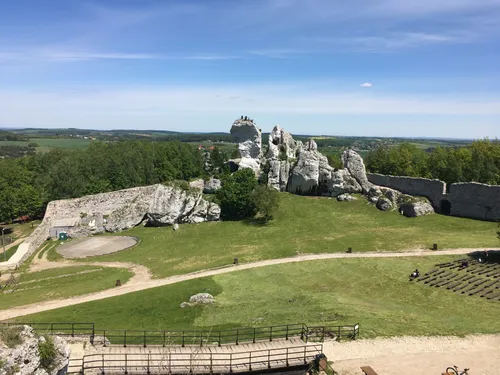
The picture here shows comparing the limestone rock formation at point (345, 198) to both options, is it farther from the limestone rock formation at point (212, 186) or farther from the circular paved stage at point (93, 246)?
the circular paved stage at point (93, 246)

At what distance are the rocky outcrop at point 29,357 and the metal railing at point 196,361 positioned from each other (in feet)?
8.45

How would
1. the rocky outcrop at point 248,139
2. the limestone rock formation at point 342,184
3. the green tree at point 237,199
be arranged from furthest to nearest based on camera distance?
the rocky outcrop at point 248,139 → the limestone rock formation at point 342,184 → the green tree at point 237,199

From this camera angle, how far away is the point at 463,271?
33.1 m

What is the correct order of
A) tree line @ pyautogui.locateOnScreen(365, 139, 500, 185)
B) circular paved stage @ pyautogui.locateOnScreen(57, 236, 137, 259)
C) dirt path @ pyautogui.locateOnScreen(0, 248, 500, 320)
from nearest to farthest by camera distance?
dirt path @ pyautogui.locateOnScreen(0, 248, 500, 320) < circular paved stage @ pyautogui.locateOnScreen(57, 236, 137, 259) < tree line @ pyautogui.locateOnScreen(365, 139, 500, 185)

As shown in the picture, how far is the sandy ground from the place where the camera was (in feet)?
61.7

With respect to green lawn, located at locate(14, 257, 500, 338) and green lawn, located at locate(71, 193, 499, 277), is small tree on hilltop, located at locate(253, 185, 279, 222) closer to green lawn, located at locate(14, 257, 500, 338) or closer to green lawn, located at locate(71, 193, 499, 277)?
green lawn, located at locate(71, 193, 499, 277)

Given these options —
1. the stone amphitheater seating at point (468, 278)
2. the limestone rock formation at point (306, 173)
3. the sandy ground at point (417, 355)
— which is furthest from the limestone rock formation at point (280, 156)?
the sandy ground at point (417, 355)

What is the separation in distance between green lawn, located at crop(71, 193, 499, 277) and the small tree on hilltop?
67.5 inches

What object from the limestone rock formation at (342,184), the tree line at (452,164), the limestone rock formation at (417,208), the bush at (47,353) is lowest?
the bush at (47,353)

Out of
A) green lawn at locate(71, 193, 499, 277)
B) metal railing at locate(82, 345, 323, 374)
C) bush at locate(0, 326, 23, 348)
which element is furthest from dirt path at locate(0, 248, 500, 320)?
bush at locate(0, 326, 23, 348)

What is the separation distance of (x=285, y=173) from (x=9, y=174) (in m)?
57.3

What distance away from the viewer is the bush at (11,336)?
14.3 metres

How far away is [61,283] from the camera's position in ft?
127

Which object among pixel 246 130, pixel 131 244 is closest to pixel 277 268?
pixel 131 244
